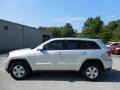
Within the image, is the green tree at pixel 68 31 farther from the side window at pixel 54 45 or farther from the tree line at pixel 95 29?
the side window at pixel 54 45

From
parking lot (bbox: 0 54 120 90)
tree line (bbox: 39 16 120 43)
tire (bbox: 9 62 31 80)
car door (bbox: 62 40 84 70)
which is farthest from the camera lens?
tree line (bbox: 39 16 120 43)

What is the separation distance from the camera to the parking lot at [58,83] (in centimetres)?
916

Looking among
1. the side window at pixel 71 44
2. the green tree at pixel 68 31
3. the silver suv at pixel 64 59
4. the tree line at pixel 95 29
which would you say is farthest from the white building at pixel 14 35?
the green tree at pixel 68 31

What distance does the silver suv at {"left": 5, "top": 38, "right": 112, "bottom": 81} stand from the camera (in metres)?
10.5

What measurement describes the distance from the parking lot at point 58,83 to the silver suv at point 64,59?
0.43 m

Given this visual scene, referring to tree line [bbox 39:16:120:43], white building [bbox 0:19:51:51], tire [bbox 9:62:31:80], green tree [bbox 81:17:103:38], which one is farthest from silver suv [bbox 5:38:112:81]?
green tree [bbox 81:17:103:38]

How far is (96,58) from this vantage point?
10438 millimetres

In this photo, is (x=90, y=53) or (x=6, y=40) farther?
(x=6, y=40)

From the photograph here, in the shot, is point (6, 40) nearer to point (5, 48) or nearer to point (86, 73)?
point (5, 48)

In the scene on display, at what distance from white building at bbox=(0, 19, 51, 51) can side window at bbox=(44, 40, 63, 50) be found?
71.2 ft

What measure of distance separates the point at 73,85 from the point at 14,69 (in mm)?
2633

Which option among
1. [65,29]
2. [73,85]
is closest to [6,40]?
[73,85]

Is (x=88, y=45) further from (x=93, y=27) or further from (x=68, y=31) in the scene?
(x=68, y=31)

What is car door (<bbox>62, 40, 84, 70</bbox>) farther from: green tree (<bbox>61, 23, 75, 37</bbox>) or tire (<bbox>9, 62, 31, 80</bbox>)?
green tree (<bbox>61, 23, 75, 37</bbox>)
